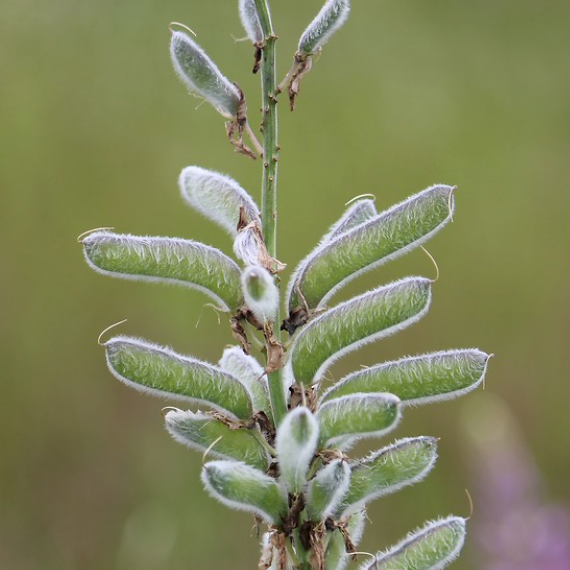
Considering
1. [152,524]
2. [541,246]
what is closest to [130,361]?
[152,524]

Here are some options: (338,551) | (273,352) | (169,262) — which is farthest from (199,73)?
(338,551)

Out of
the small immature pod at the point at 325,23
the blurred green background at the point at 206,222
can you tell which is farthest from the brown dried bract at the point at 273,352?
the blurred green background at the point at 206,222

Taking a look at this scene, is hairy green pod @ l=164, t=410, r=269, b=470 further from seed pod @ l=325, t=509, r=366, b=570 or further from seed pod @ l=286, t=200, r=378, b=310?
seed pod @ l=286, t=200, r=378, b=310

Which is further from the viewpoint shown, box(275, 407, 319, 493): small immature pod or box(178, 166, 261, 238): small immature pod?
box(178, 166, 261, 238): small immature pod

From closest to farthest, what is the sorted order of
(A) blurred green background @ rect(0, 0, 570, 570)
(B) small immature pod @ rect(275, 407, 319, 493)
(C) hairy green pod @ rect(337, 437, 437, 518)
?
1. (B) small immature pod @ rect(275, 407, 319, 493)
2. (C) hairy green pod @ rect(337, 437, 437, 518)
3. (A) blurred green background @ rect(0, 0, 570, 570)

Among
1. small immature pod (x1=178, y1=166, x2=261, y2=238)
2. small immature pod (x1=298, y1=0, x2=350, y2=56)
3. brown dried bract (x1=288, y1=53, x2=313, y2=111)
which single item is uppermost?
small immature pod (x1=298, y1=0, x2=350, y2=56)

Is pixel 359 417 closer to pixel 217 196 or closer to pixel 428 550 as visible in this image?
pixel 428 550

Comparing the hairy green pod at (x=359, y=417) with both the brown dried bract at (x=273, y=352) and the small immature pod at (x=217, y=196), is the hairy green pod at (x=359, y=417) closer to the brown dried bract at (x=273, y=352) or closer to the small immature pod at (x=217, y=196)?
the brown dried bract at (x=273, y=352)

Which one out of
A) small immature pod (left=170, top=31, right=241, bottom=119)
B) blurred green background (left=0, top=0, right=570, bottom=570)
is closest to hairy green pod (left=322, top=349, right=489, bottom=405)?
small immature pod (left=170, top=31, right=241, bottom=119)
